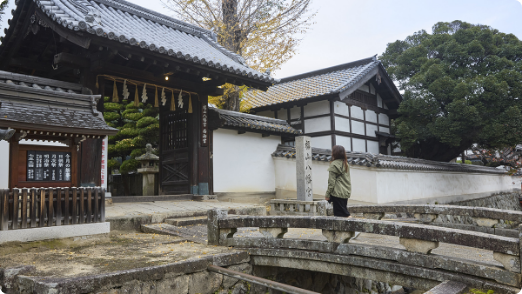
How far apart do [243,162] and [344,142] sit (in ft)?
19.2

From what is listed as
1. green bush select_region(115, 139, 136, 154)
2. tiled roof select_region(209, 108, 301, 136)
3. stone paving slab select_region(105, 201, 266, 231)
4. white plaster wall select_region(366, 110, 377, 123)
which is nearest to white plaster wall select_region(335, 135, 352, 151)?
tiled roof select_region(209, 108, 301, 136)

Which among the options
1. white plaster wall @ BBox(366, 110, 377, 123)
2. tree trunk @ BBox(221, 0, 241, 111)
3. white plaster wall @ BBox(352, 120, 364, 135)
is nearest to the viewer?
tree trunk @ BBox(221, 0, 241, 111)

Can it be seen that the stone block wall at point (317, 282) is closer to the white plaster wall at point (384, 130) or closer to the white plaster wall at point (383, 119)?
the white plaster wall at point (384, 130)

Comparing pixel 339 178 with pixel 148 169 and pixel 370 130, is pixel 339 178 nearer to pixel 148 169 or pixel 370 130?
pixel 148 169

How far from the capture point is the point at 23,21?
10.5 metres

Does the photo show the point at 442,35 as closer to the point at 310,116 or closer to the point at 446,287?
the point at 310,116

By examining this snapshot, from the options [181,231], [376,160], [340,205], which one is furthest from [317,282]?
[376,160]

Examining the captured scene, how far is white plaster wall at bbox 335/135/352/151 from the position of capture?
17.5 meters

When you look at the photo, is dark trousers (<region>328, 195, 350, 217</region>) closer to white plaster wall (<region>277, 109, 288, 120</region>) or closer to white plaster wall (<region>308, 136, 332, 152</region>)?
Result: white plaster wall (<region>308, 136, 332, 152</region>)

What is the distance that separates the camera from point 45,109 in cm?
727

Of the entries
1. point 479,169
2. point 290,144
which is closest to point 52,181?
point 290,144

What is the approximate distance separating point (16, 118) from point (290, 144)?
42.9ft

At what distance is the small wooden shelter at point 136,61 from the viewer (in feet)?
30.3

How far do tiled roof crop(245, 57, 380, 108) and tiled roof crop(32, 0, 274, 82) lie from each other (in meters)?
5.37
